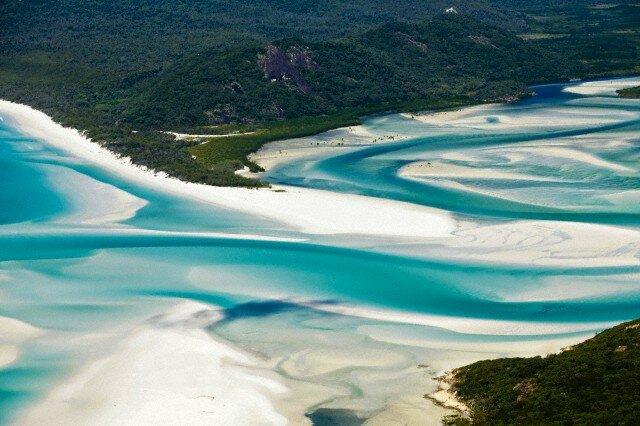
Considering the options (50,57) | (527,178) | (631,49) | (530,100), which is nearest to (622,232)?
(527,178)

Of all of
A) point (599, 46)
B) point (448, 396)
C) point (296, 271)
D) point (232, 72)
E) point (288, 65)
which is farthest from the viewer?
point (599, 46)

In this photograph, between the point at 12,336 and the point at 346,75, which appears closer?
the point at 12,336

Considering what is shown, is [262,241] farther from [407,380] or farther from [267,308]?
[407,380]

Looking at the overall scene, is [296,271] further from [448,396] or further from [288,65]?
[288,65]

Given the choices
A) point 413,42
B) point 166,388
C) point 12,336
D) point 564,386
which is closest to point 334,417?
point 166,388

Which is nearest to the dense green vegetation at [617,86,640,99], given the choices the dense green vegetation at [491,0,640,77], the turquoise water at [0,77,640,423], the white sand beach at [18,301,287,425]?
the dense green vegetation at [491,0,640,77]
